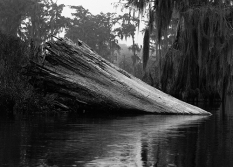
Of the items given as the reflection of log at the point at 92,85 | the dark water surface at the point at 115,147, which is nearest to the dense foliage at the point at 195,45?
the reflection of log at the point at 92,85

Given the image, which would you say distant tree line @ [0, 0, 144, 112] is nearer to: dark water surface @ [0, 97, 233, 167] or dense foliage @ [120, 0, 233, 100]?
dense foliage @ [120, 0, 233, 100]

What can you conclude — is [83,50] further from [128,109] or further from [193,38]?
[193,38]

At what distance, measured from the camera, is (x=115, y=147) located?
673cm

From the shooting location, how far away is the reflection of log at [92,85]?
15094 mm

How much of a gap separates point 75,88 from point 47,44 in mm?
1877

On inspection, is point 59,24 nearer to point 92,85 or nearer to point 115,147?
point 92,85

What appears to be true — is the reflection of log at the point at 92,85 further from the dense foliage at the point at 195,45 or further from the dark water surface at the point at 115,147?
the dense foliage at the point at 195,45

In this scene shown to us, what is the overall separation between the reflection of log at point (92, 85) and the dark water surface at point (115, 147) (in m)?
5.39

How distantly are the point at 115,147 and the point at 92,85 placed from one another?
8.53 m

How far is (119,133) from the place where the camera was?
8750 mm

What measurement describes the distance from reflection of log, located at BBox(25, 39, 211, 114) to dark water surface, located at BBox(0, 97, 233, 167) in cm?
539

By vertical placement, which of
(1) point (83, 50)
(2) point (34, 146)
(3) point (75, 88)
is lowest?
(2) point (34, 146)

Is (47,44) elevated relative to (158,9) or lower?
lower

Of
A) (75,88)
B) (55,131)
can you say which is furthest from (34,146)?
(75,88)
